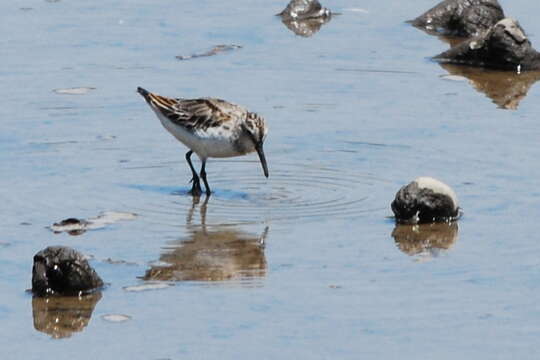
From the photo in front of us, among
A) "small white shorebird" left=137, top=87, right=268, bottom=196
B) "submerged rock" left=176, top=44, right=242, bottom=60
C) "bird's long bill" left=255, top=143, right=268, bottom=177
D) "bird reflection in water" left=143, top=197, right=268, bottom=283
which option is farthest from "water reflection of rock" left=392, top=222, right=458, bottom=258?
"submerged rock" left=176, top=44, right=242, bottom=60

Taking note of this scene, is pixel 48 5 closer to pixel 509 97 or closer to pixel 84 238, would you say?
pixel 509 97

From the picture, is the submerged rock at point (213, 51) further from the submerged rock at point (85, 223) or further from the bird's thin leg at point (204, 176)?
the submerged rock at point (85, 223)

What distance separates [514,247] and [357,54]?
7.29 metres

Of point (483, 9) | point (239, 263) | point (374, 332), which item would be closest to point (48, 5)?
point (483, 9)

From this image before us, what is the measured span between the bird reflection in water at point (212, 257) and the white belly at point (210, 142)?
1.30 m

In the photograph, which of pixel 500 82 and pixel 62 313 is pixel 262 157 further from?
pixel 500 82

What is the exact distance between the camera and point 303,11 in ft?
66.0

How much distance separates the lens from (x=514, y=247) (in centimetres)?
1109

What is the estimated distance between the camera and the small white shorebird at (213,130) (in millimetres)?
13078

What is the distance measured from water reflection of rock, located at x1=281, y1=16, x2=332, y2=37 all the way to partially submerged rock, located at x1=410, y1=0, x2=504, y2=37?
4.04ft

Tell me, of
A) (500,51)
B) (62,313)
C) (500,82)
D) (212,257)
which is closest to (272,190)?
(212,257)

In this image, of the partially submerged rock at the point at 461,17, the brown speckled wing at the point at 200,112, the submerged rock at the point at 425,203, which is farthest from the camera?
the partially submerged rock at the point at 461,17

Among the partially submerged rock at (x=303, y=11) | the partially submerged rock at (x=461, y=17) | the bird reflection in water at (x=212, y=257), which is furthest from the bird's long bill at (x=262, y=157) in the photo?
the partially submerged rock at (x=303, y=11)

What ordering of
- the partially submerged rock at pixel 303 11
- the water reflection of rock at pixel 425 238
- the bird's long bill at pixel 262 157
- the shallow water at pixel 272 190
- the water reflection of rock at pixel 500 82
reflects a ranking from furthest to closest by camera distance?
the partially submerged rock at pixel 303 11 → the water reflection of rock at pixel 500 82 → the bird's long bill at pixel 262 157 → the water reflection of rock at pixel 425 238 → the shallow water at pixel 272 190
